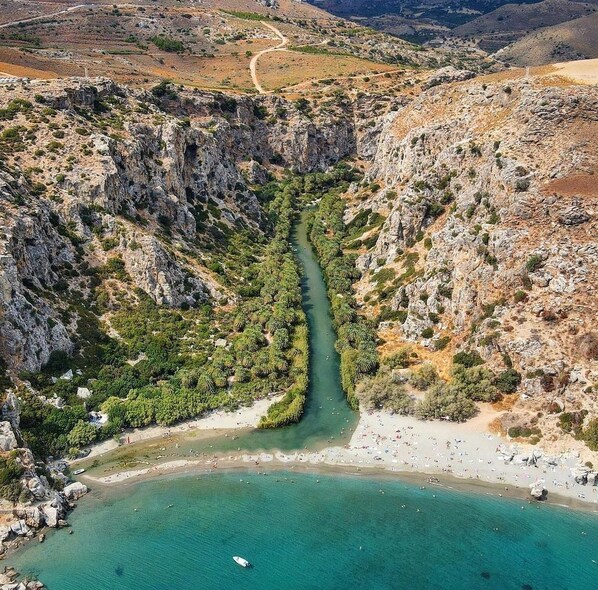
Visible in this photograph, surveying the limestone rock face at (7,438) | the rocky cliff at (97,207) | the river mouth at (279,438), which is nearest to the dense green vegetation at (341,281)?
the river mouth at (279,438)

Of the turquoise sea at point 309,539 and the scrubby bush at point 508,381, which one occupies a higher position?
the scrubby bush at point 508,381

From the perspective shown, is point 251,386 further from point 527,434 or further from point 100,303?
point 527,434

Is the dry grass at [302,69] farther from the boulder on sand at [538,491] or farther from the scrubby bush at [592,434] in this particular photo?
the boulder on sand at [538,491]

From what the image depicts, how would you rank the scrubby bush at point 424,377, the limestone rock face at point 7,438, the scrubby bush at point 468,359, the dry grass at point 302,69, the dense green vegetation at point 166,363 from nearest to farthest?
the limestone rock face at point 7,438 < the dense green vegetation at point 166,363 < the scrubby bush at point 424,377 < the scrubby bush at point 468,359 < the dry grass at point 302,69

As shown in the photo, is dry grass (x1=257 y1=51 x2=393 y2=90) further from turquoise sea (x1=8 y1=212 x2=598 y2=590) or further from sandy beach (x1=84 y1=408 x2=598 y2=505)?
turquoise sea (x1=8 y1=212 x2=598 y2=590)

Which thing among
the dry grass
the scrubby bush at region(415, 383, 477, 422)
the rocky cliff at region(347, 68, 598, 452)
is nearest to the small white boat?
the scrubby bush at region(415, 383, 477, 422)

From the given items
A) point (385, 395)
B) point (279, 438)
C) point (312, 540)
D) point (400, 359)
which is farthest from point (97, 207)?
point (312, 540)

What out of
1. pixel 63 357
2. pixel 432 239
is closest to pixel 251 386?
pixel 63 357
